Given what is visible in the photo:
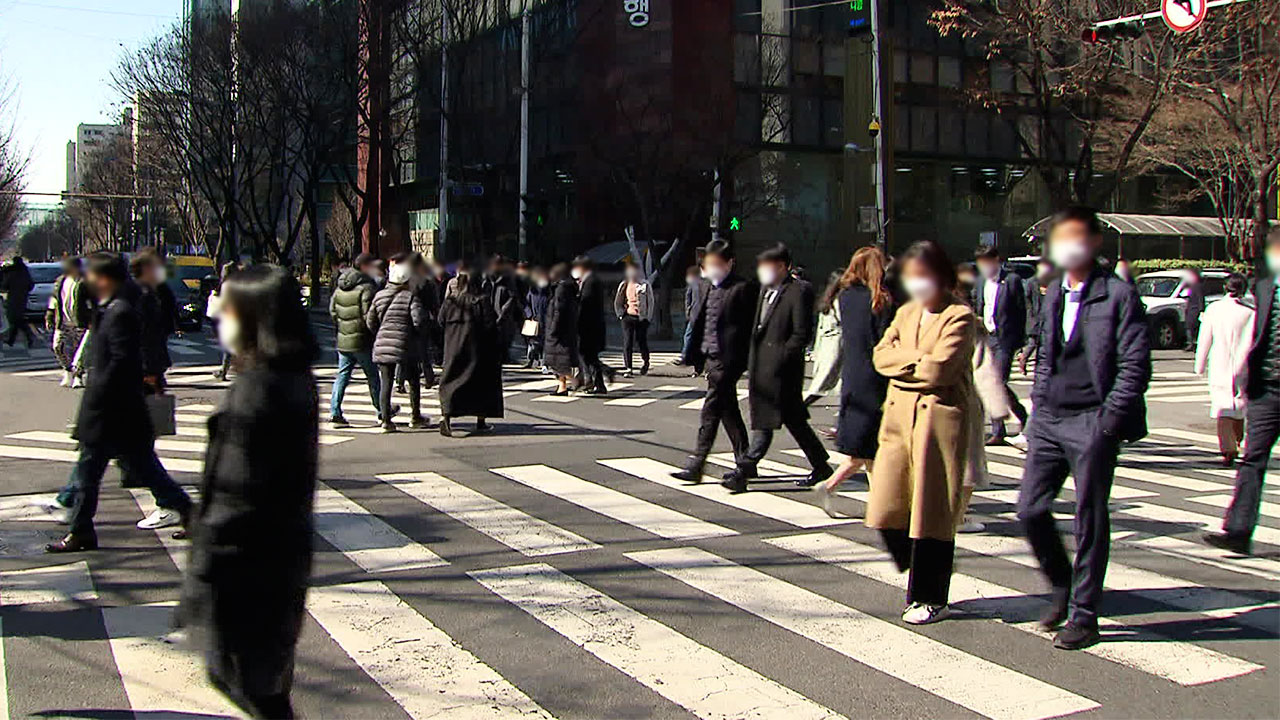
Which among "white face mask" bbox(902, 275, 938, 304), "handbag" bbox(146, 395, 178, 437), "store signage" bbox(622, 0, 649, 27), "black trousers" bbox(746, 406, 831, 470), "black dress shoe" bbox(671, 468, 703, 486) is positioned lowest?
"black dress shoe" bbox(671, 468, 703, 486)

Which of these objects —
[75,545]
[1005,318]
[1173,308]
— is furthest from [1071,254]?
[1173,308]

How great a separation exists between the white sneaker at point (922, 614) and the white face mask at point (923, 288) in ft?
4.62

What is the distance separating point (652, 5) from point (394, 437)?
28.8 metres

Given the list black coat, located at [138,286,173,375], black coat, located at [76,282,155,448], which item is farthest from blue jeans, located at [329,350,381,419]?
black coat, located at [76,282,155,448]

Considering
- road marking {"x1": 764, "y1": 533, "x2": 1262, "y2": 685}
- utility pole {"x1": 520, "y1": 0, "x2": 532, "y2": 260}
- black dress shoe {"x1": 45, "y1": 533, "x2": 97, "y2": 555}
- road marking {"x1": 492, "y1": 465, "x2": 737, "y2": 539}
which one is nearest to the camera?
road marking {"x1": 764, "y1": 533, "x2": 1262, "y2": 685}

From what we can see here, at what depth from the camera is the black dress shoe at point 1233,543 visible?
23.7ft

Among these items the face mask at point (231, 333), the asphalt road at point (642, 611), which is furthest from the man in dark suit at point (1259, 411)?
the face mask at point (231, 333)

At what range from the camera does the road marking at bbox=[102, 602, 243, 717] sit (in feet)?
15.7

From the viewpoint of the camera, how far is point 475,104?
37375 mm

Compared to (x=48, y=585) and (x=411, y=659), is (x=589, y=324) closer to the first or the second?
(x=48, y=585)

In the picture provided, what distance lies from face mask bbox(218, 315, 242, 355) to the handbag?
399 centimetres

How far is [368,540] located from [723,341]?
3195 millimetres

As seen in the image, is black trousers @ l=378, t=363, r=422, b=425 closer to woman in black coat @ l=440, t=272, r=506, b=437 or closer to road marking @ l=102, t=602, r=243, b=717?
woman in black coat @ l=440, t=272, r=506, b=437

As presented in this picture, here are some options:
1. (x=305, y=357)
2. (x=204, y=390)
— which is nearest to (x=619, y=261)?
(x=204, y=390)
